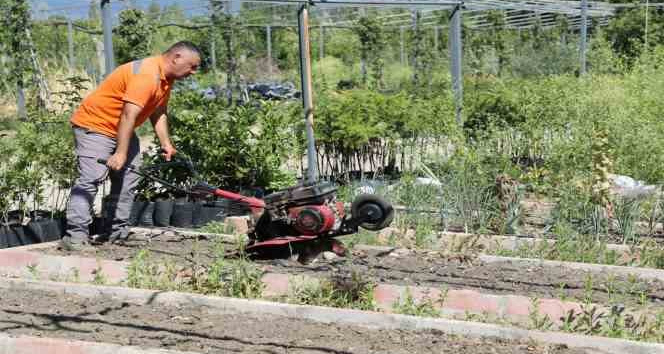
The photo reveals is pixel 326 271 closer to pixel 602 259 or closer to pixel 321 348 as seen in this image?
pixel 321 348

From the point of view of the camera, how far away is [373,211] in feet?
18.2

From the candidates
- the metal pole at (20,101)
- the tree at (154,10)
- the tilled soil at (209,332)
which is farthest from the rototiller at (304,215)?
the tree at (154,10)

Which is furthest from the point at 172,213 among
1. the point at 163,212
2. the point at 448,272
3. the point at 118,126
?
the point at 448,272

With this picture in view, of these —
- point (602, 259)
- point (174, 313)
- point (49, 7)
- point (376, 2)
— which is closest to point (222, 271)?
point (174, 313)

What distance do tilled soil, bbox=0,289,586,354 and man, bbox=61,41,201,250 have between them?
1320mm

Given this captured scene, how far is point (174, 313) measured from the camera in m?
4.78

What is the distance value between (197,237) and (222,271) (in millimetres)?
1629

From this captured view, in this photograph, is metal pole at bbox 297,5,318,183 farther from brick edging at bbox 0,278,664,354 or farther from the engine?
brick edging at bbox 0,278,664,354

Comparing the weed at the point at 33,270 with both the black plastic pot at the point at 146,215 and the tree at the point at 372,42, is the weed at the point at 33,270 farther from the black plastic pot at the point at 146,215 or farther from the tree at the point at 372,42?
the tree at the point at 372,42

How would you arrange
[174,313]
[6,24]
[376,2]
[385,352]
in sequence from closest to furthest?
[385,352] < [174,313] < [376,2] < [6,24]

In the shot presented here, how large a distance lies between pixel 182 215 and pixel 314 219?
2.16 m

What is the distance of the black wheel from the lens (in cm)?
556

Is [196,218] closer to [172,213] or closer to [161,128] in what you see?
[172,213]

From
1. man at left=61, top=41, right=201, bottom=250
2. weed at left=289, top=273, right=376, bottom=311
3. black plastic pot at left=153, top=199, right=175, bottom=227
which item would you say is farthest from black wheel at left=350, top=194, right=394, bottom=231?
black plastic pot at left=153, top=199, right=175, bottom=227
